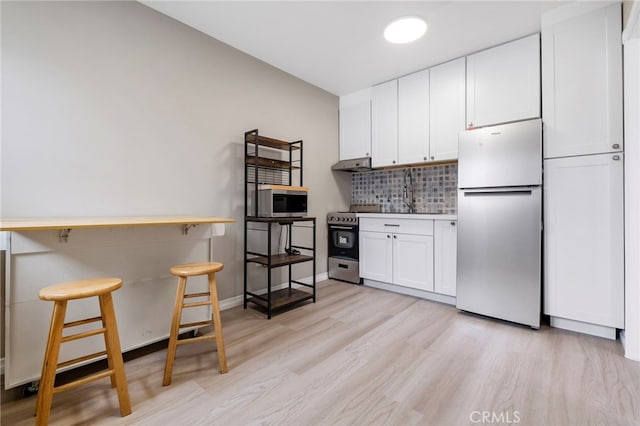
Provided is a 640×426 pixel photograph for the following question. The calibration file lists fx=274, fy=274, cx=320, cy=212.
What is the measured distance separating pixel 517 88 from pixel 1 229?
3596mm

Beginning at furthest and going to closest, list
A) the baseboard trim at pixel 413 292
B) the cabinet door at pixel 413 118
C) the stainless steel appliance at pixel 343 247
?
1. the stainless steel appliance at pixel 343 247
2. the cabinet door at pixel 413 118
3. the baseboard trim at pixel 413 292

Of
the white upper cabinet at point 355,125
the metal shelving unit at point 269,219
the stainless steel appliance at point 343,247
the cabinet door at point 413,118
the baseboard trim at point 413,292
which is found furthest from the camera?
the white upper cabinet at point 355,125

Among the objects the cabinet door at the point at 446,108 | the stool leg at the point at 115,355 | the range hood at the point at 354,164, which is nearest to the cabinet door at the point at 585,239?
the cabinet door at the point at 446,108

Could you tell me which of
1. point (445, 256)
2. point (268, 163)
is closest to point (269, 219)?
point (268, 163)

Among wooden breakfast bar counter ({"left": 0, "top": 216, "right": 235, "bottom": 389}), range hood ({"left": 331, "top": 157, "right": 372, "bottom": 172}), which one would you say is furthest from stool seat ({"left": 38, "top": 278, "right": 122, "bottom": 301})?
range hood ({"left": 331, "top": 157, "right": 372, "bottom": 172})

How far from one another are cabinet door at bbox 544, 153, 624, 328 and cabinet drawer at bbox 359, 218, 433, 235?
988 millimetres

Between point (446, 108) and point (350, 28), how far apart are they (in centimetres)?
132

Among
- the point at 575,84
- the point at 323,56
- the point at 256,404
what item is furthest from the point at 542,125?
the point at 256,404

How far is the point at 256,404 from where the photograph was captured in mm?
1370

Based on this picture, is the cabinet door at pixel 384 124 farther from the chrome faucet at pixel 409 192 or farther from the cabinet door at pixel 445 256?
the cabinet door at pixel 445 256

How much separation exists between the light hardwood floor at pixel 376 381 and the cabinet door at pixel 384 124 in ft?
6.64

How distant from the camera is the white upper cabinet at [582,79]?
6.57 ft

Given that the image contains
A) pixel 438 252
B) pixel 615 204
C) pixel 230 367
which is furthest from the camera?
pixel 438 252

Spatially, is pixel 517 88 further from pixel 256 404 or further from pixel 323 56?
pixel 256 404
